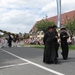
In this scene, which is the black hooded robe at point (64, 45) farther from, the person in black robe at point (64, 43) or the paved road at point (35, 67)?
the paved road at point (35, 67)

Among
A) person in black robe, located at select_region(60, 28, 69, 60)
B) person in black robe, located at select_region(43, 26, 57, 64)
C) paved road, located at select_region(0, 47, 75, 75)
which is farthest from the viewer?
person in black robe, located at select_region(60, 28, 69, 60)

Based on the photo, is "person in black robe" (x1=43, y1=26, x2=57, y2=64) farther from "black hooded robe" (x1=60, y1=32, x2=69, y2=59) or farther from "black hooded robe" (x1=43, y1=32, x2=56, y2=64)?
"black hooded robe" (x1=60, y1=32, x2=69, y2=59)

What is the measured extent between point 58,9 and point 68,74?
2205 cm

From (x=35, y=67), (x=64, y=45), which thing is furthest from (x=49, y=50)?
(x=64, y=45)

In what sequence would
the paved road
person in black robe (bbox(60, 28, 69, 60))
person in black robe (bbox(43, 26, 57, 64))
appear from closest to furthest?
the paved road → person in black robe (bbox(43, 26, 57, 64)) → person in black robe (bbox(60, 28, 69, 60))

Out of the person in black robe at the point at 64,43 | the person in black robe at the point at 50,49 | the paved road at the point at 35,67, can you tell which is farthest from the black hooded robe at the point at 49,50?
the person in black robe at the point at 64,43

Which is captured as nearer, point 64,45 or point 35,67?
point 35,67

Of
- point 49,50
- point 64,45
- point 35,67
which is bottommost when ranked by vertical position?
point 35,67

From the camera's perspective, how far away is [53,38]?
38.6 ft

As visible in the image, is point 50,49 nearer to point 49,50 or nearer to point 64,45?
point 49,50

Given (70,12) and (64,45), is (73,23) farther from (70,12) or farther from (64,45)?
(64,45)

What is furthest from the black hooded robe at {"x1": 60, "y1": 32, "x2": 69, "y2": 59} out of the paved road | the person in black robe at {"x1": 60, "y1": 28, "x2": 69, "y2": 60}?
the paved road

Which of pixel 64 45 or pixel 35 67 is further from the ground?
pixel 64 45

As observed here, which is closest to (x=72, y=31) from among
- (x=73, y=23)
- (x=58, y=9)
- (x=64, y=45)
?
→ (x=73, y=23)
